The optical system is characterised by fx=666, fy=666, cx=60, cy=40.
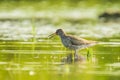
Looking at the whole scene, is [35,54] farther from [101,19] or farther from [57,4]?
[57,4]

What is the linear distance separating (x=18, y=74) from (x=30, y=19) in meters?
14.1

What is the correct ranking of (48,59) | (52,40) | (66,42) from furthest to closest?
(52,40)
(66,42)
(48,59)

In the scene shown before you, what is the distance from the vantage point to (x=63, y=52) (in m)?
15.2

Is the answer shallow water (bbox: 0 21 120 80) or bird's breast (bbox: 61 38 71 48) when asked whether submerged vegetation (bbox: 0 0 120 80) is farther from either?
bird's breast (bbox: 61 38 71 48)

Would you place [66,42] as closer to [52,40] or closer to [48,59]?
[48,59]

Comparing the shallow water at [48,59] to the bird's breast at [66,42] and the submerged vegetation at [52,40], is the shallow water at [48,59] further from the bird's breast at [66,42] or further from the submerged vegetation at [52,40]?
the bird's breast at [66,42]

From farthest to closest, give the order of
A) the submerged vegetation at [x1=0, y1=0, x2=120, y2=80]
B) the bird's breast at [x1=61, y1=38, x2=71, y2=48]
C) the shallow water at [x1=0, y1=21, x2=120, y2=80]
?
the bird's breast at [x1=61, y1=38, x2=71, y2=48] < the submerged vegetation at [x1=0, y1=0, x2=120, y2=80] < the shallow water at [x1=0, y1=21, x2=120, y2=80]

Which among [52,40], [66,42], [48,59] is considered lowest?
[48,59]

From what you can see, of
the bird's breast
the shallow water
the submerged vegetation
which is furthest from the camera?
the bird's breast

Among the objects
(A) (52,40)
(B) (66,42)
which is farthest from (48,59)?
(A) (52,40)

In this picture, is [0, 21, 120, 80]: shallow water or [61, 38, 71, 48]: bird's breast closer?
[0, 21, 120, 80]: shallow water

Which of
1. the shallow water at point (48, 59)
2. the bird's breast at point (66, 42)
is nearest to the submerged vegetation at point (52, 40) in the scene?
the shallow water at point (48, 59)

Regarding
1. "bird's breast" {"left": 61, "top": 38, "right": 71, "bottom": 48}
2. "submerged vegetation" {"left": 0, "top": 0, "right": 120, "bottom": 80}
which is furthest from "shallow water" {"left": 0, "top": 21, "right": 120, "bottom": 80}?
"bird's breast" {"left": 61, "top": 38, "right": 71, "bottom": 48}

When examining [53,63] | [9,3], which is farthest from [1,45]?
[9,3]
